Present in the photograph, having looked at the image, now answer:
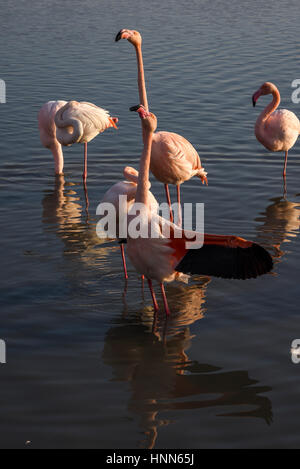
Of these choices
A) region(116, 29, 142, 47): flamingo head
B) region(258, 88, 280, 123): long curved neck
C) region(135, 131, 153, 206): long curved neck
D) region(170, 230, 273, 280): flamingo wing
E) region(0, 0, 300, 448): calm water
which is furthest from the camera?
region(258, 88, 280, 123): long curved neck

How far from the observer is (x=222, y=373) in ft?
16.9

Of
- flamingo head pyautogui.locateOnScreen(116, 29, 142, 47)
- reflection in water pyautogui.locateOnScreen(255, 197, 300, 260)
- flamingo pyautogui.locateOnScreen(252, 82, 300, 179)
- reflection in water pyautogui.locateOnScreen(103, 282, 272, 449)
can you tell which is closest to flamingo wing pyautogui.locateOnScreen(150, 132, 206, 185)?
flamingo head pyautogui.locateOnScreen(116, 29, 142, 47)

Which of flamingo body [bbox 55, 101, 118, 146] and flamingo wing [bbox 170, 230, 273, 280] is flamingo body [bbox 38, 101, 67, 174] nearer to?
flamingo body [bbox 55, 101, 118, 146]

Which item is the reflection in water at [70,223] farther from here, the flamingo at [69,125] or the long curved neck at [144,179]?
the long curved neck at [144,179]

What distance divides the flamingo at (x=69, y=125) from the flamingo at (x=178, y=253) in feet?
14.0

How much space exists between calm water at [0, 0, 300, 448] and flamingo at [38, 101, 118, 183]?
399mm

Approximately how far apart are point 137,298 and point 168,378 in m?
1.43

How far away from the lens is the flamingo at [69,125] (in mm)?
9898

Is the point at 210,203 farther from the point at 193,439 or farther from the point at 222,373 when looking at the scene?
the point at 193,439

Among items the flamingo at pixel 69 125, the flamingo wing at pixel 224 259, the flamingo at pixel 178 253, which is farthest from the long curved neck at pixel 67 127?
the flamingo wing at pixel 224 259

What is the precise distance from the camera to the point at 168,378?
514 centimetres

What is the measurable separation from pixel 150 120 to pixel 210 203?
3333 mm

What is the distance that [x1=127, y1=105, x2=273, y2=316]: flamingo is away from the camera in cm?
510
